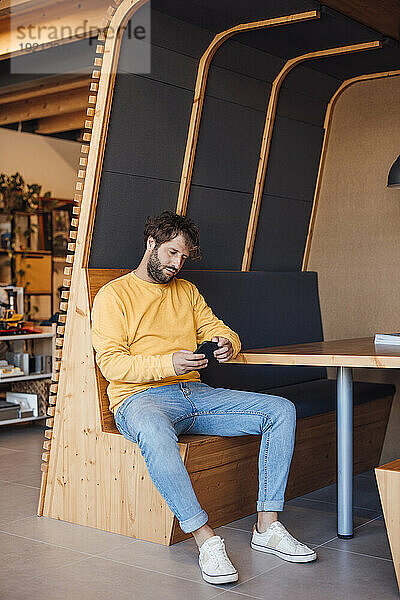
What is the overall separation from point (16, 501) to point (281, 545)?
1617mm

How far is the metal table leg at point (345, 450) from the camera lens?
3.70m

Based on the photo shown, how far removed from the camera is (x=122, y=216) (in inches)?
166

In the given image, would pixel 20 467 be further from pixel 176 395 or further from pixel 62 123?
pixel 62 123

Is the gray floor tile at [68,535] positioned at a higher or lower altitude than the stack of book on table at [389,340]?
lower

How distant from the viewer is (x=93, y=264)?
411cm

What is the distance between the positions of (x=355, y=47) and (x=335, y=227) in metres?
1.28

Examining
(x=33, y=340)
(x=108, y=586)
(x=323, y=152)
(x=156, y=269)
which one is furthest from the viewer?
(x=33, y=340)

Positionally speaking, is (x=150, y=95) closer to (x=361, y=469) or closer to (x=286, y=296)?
(x=286, y=296)

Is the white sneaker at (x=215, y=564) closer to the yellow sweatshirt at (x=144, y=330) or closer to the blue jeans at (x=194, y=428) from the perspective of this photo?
the blue jeans at (x=194, y=428)

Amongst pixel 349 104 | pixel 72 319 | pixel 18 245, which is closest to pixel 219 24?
pixel 349 104

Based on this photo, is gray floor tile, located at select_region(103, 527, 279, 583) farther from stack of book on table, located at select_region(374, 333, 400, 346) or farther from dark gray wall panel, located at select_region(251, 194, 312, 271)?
dark gray wall panel, located at select_region(251, 194, 312, 271)

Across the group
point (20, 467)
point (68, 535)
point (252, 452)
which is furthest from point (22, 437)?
point (252, 452)

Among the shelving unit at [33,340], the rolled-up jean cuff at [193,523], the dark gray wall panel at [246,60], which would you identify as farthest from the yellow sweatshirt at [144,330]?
the shelving unit at [33,340]

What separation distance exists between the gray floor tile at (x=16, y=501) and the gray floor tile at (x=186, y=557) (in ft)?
2.55
